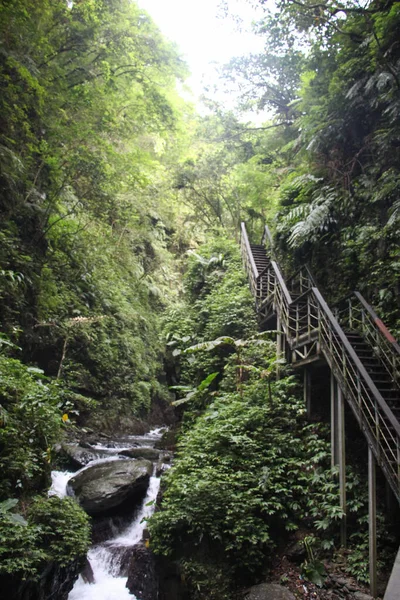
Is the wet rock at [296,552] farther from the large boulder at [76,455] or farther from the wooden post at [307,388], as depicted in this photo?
the large boulder at [76,455]

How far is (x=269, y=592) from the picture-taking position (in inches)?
172

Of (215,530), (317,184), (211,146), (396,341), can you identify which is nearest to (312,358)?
(396,341)

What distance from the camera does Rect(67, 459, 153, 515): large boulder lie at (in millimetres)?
6926

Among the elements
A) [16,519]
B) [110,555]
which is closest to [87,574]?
[110,555]

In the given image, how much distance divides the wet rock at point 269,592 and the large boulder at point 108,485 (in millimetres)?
3463

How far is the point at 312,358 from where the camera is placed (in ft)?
21.7

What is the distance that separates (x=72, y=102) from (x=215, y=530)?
11901mm

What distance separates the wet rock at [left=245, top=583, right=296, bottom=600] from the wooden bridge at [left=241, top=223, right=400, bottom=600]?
1003mm

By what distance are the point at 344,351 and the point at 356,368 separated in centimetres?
34

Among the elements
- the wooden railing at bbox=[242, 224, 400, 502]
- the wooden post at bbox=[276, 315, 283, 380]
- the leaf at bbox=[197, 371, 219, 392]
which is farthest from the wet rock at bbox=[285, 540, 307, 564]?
the leaf at bbox=[197, 371, 219, 392]

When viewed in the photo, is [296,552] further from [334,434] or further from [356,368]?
[356,368]

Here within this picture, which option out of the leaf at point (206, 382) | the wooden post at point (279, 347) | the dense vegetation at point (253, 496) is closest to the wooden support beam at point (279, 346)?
the wooden post at point (279, 347)

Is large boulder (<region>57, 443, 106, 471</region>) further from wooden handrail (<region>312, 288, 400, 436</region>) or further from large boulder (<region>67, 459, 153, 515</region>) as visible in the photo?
wooden handrail (<region>312, 288, 400, 436</region>)

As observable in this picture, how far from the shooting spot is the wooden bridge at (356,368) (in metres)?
4.40
